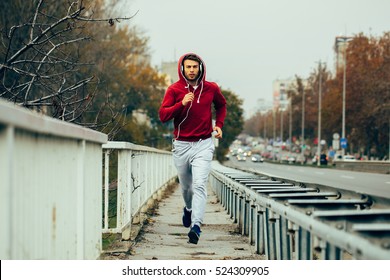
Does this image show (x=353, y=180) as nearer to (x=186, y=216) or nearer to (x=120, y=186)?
(x=186, y=216)

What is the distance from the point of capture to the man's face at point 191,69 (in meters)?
9.12

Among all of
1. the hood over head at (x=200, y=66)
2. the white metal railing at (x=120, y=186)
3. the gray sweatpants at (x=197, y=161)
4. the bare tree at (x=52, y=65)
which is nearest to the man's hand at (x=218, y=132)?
the gray sweatpants at (x=197, y=161)

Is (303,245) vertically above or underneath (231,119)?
underneath

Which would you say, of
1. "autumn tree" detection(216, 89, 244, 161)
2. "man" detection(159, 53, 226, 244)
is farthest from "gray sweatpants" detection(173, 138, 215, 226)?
"autumn tree" detection(216, 89, 244, 161)

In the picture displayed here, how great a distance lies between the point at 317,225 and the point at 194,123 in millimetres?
4139

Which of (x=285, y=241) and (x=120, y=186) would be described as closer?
(x=285, y=241)

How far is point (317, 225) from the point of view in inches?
208

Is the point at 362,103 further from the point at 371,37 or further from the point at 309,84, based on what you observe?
the point at 309,84

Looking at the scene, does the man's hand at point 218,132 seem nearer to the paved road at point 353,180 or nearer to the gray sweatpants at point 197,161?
the gray sweatpants at point 197,161

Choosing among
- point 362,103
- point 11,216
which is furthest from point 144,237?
point 362,103

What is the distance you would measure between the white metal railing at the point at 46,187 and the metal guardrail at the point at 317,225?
1.37m

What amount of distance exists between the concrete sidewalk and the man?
33 cm

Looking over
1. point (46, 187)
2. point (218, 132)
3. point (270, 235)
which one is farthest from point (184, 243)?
point (46, 187)
